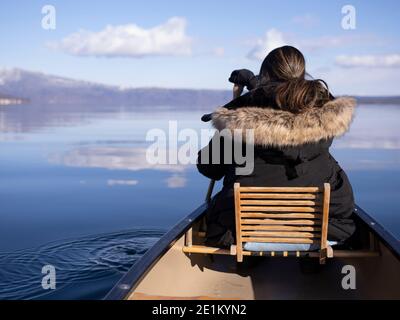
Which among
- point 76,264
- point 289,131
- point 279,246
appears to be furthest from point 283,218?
point 76,264

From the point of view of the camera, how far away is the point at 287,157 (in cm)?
325

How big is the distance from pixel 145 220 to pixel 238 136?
389 cm

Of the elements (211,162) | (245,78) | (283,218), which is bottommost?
(283,218)

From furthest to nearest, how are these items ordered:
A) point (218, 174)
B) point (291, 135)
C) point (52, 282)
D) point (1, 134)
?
point (1, 134) → point (52, 282) → point (218, 174) → point (291, 135)

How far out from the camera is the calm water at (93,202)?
201 inches

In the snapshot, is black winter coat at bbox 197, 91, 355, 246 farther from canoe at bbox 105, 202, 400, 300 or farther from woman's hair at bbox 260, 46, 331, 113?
canoe at bbox 105, 202, 400, 300

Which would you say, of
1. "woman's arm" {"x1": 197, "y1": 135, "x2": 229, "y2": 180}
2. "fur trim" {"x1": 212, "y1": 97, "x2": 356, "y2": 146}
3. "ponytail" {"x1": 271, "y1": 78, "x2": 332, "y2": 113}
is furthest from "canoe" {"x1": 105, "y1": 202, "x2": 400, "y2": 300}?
"ponytail" {"x1": 271, "y1": 78, "x2": 332, "y2": 113}

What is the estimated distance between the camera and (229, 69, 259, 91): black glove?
3748 mm

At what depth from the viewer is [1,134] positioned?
17125 millimetres

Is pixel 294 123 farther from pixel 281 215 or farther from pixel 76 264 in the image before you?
pixel 76 264

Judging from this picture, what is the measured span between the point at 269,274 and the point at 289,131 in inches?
48.5

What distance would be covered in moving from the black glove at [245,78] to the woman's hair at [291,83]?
0.37 meters
